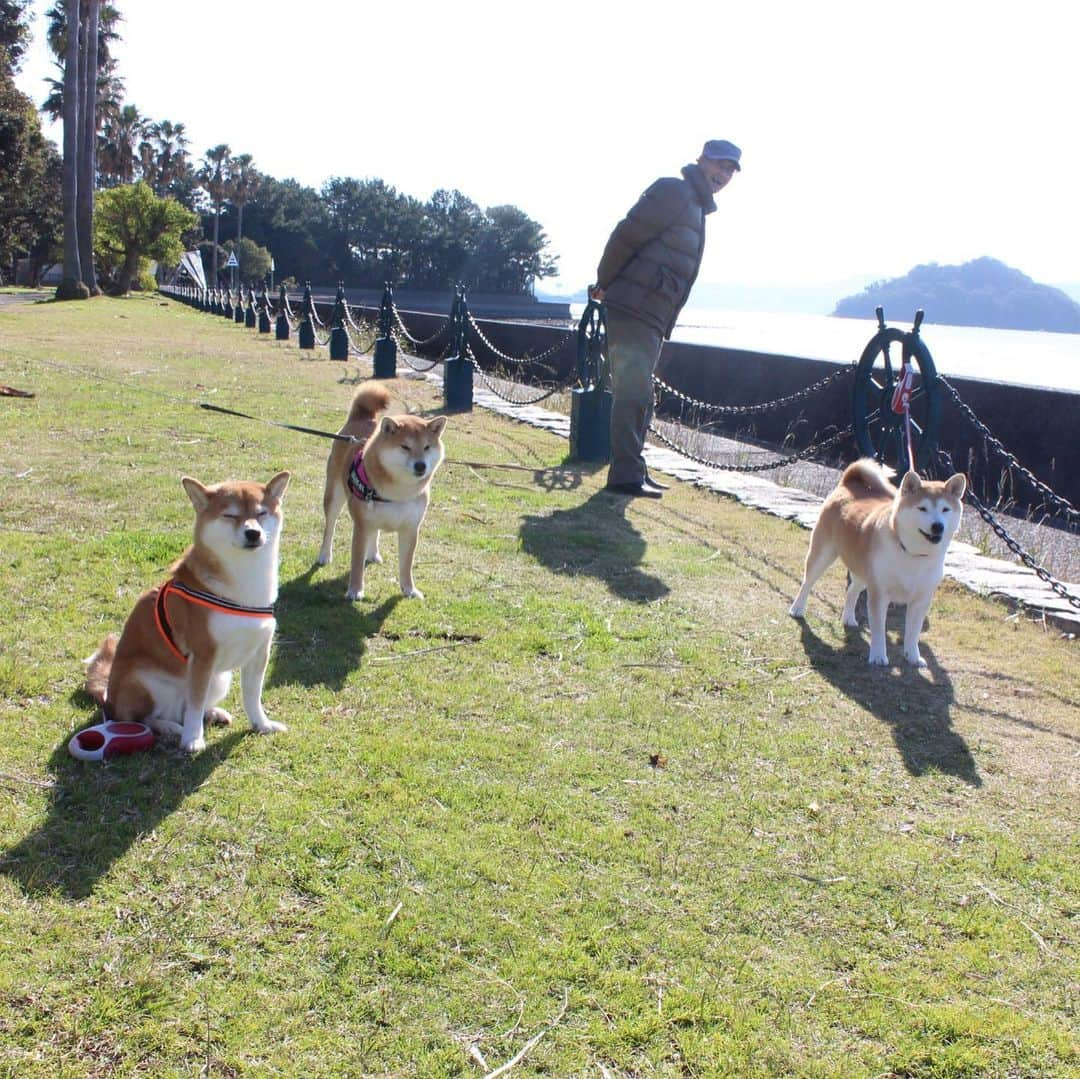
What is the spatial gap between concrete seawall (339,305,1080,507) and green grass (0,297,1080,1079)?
147 inches

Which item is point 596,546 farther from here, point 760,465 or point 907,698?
point 760,465

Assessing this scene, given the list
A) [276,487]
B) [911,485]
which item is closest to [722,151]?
[911,485]

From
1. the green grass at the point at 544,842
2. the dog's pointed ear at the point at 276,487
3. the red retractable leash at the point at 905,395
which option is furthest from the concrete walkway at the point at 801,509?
the dog's pointed ear at the point at 276,487

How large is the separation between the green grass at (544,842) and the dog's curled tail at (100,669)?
9 cm

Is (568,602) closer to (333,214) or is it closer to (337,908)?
(337,908)

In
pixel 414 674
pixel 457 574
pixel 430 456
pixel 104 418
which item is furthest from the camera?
pixel 104 418

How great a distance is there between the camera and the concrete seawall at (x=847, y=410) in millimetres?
8648

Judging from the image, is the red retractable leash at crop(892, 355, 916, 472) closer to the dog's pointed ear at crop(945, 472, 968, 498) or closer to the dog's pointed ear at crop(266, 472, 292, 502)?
the dog's pointed ear at crop(945, 472, 968, 498)

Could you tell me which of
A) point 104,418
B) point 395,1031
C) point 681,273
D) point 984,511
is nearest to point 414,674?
point 395,1031

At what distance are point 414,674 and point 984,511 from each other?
3513 mm

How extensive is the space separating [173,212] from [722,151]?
45.2 m

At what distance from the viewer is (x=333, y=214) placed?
3445 inches

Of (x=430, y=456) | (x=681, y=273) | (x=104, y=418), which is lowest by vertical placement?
(x=104, y=418)

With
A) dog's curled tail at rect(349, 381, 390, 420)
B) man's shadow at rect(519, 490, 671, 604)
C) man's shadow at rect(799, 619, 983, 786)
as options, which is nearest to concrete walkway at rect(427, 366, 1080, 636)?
man's shadow at rect(799, 619, 983, 786)
